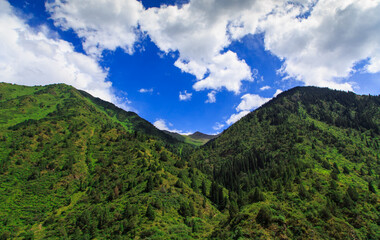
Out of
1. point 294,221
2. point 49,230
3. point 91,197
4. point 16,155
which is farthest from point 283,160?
point 16,155

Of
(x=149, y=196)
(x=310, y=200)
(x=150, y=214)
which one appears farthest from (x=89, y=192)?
(x=310, y=200)

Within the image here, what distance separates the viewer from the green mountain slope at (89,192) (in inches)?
3091

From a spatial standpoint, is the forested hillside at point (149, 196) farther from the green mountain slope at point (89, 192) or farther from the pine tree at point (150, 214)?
the green mountain slope at point (89, 192)

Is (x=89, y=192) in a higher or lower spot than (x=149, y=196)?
lower

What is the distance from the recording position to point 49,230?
84.2 meters

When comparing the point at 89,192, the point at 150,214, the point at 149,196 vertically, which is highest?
the point at 149,196

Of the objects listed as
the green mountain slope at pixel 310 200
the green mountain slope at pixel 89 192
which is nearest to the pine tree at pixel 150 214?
the green mountain slope at pixel 89 192

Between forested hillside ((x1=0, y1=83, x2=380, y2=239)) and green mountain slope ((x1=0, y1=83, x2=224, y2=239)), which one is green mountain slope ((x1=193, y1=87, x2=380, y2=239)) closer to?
forested hillside ((x1=0, y1=83, x2=380, y2=239))

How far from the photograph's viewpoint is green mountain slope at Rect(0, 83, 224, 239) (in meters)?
78.5

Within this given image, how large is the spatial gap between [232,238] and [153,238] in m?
29.1

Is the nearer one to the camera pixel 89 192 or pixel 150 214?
pixel 150 214

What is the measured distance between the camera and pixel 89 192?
387ft

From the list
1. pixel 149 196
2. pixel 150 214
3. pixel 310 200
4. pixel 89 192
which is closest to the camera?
pixel 150 214

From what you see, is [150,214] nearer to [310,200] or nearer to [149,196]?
[149,196]
